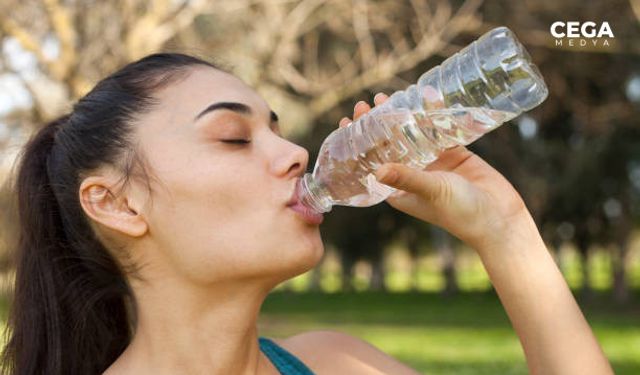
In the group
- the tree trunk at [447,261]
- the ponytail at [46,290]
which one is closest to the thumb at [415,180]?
the ponytail at [46,290]

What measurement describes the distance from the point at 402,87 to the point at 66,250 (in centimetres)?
995

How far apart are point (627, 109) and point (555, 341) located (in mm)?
18852

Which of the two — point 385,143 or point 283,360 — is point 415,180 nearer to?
point 385,143

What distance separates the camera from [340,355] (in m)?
2.83

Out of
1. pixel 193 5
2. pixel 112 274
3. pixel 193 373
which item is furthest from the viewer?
pixel 193 5

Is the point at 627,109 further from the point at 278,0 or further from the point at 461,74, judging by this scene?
the point at 461,74

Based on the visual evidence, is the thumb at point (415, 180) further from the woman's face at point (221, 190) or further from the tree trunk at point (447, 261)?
the tree trunk at point (447, 261)

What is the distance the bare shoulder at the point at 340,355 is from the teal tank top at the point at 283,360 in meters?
0.03

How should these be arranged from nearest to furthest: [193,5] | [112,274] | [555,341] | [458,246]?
[555,341], [112,274], [193,5], [458,246]

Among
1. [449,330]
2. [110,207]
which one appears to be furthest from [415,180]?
[449,330]

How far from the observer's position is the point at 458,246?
38.7 metres

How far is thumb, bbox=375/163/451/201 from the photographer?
228 centimetres

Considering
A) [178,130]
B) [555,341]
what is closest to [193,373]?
[178,130]

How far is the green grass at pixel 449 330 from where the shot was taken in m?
11.8
